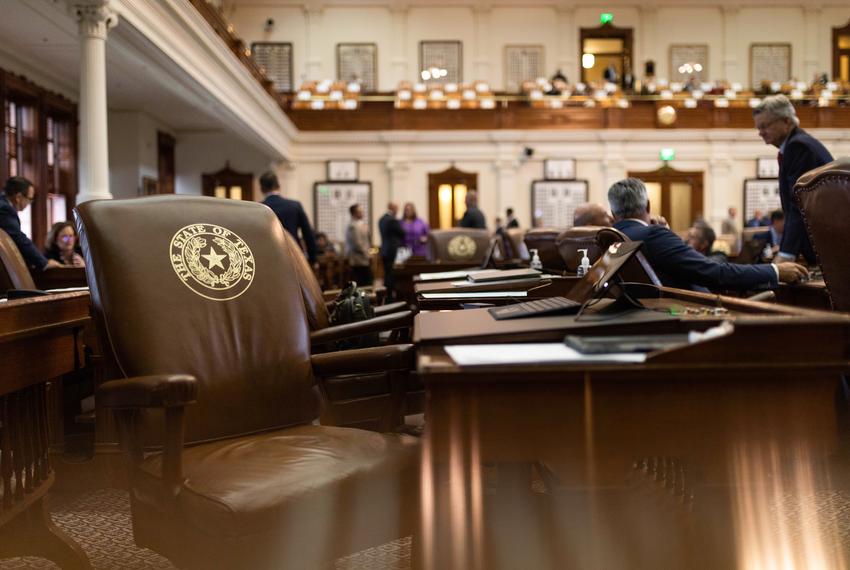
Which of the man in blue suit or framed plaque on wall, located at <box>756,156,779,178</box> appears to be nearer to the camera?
the man in blue suit

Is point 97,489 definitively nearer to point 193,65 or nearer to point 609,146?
point 193,65

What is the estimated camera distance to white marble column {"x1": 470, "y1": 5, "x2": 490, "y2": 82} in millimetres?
21109

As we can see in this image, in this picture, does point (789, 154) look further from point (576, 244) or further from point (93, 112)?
point (93, 112)

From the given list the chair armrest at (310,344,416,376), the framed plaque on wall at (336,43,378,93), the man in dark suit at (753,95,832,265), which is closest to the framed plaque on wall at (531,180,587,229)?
the framed plaque on wall at (336,43,378,93)

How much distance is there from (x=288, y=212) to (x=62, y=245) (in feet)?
6.52

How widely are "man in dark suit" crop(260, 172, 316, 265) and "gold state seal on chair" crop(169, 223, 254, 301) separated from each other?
4966 mm

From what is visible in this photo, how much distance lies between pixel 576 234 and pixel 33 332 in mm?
2151

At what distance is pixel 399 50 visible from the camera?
21172mm

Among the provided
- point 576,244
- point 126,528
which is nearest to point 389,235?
point 576,244

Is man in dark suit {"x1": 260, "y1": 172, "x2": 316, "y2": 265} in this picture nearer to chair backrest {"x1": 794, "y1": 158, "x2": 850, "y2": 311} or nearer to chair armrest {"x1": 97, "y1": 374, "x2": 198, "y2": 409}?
chair backrest {"x1": 794, "y1": 158, "x2": 850, "y2": 311}

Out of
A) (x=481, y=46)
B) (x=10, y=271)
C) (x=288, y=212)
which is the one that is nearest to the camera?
(x=10, y=271)

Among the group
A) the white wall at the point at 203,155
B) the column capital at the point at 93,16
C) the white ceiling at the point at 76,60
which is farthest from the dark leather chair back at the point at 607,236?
the white wall at the point at 203,155

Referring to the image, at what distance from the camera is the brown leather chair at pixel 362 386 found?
2111 mm

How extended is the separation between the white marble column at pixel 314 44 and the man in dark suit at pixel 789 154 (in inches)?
719
